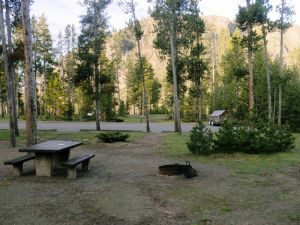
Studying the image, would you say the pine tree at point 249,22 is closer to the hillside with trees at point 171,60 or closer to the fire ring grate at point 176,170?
the hillside with trees at point 171,60

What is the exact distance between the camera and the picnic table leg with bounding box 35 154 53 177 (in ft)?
31.4

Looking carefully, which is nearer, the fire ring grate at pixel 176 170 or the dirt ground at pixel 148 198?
the dirt ground at pixel 148 198

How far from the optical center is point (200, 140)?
1380cm

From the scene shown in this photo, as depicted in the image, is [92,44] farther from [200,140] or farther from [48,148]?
[48,148]

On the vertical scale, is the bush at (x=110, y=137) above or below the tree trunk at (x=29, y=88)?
below

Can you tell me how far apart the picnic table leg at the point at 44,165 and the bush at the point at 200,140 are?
19.3 feet

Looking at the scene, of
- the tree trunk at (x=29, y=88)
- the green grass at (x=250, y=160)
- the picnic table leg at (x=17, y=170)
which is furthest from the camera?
the tree trunk at (x=29, y=88)

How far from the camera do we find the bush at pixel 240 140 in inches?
544

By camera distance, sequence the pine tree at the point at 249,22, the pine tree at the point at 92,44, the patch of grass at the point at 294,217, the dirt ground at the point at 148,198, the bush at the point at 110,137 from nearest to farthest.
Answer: the patch of grass at the point at 294,217 → the dirt ground at the point at 148,198 → the bush at the point at 110,137 → the pine tree at the point at 249,22 → the pine tree at the point at 92,44

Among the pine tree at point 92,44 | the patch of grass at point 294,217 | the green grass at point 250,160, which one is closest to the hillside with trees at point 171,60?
the pine tree at point 92,44

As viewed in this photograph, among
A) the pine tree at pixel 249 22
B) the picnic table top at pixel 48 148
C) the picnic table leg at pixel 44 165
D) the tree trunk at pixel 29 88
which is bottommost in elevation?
the picnic table leg at pixel 44 165

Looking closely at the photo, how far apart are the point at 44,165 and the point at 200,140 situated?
636cm

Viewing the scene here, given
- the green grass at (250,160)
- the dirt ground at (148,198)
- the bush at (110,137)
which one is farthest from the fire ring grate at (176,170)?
the bush at (110,137)

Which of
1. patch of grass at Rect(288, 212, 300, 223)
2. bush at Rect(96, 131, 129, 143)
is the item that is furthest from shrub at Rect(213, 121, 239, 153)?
patch of grass at Rect(288, 212, 300, 223)
